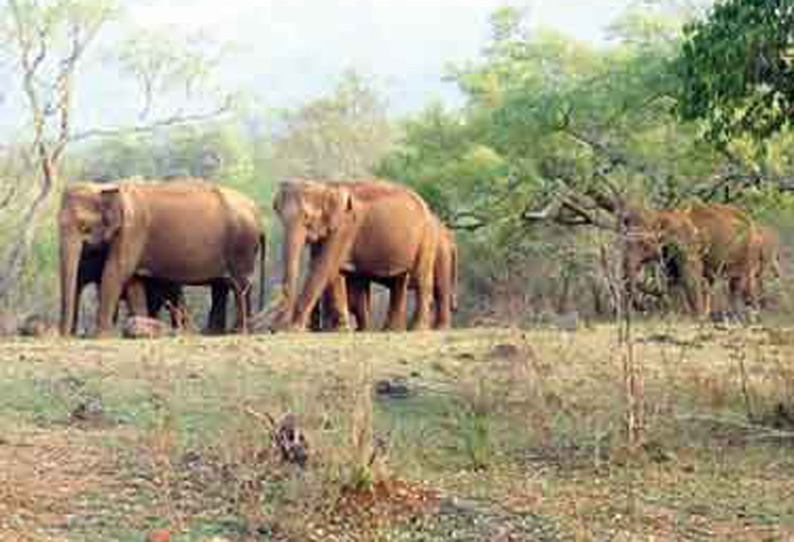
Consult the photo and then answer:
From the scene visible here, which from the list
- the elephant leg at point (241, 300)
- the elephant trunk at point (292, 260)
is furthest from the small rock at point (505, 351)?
the elephant trunk at point (292, 260)

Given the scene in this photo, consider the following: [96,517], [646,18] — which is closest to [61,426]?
[96,517]

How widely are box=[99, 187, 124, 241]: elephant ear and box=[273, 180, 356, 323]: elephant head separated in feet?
5.92

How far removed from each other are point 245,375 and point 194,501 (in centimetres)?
397

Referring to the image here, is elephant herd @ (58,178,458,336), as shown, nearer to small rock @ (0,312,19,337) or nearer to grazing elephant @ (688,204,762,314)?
small rock @ (0,312,19,337)

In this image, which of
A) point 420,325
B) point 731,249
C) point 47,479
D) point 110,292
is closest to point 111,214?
point 110,292

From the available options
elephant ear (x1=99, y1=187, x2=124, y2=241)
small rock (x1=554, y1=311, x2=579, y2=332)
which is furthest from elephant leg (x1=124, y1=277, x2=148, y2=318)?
small rock (x1=554, y1=311, x2=579, y2=332)

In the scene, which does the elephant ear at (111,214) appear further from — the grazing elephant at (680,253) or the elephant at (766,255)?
the elephant at (766,255)

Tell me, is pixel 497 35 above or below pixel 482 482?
above

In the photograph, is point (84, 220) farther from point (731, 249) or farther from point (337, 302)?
point (731, 249)

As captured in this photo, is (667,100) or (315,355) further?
(667,100)

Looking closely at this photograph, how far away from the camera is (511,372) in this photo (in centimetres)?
1151

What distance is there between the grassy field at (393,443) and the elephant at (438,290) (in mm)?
6602

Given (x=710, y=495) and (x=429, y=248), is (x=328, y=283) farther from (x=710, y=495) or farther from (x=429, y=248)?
(x=710, y=495)

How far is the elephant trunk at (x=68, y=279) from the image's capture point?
17859mm
